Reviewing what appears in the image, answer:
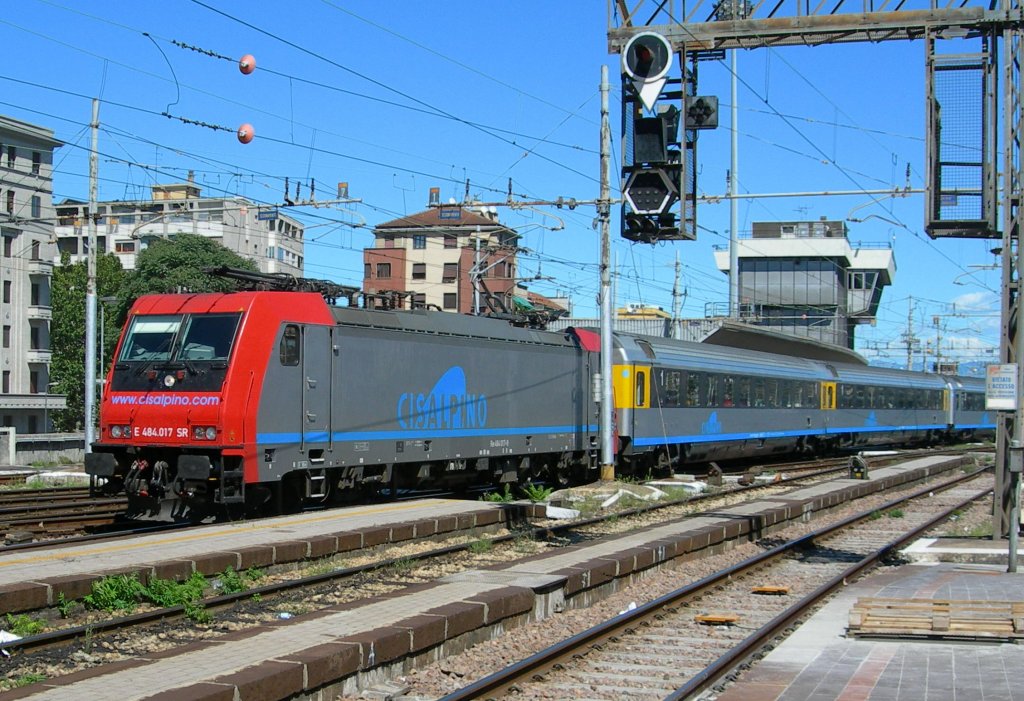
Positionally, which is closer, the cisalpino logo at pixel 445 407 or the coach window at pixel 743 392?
the cisalpino logo at pixel 445 407

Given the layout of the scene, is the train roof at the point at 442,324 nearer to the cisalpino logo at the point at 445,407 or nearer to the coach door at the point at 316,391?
the coach door at the point at 316,391

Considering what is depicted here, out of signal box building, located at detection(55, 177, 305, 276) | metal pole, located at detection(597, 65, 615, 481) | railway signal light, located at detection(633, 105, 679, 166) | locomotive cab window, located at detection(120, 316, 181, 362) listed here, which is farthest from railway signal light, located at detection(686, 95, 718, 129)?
signal box building, located at detection(55, 177, 305, 276)

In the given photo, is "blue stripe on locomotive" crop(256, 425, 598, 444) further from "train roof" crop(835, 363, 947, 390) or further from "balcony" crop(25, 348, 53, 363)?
"balcony" crop(25, 348, 53, 363)

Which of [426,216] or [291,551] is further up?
[426,216]

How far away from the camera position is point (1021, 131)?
14781 mm

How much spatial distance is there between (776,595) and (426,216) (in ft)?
240

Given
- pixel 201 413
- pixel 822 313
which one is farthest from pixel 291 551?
pixel 822 313

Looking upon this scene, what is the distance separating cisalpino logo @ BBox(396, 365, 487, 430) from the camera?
65.1 ft

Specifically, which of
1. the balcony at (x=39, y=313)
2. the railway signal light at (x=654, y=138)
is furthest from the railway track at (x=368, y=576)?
the balcony at (x=39, y=313)

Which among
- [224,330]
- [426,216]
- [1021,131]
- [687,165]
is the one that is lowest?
[224,330]

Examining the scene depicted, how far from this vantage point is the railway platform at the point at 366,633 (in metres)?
7.20

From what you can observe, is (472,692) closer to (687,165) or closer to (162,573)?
(162,573)

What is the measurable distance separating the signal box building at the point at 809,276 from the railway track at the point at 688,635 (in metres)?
72.3

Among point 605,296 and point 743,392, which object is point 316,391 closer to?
point 605,296
